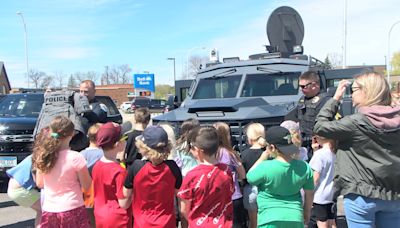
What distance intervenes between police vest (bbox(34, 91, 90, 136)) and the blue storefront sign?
43218 mm

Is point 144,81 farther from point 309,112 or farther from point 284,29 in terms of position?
point 309,112

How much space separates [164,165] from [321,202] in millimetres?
1891

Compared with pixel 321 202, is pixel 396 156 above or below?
above

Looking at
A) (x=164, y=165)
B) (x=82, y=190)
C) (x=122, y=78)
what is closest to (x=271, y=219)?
(x=164, y=165)

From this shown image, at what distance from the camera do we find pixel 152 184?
3.38 meters

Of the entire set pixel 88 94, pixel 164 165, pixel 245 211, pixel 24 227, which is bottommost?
pixel 24 227

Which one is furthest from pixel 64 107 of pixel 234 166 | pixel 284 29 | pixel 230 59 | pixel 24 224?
pixel 284 29

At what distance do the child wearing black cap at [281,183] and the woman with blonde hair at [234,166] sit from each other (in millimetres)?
774

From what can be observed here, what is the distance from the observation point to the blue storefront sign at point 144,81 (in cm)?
4867

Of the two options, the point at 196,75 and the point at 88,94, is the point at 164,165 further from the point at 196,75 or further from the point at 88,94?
the point at 196,75

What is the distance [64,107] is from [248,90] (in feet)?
11.5

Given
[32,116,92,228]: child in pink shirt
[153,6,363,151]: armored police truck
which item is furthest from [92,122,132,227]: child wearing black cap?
[153,6,363,151]: armored police truck

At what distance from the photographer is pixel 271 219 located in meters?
3.25

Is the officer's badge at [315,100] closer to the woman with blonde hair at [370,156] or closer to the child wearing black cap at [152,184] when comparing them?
the woman with blonde hair at [370,156]
